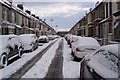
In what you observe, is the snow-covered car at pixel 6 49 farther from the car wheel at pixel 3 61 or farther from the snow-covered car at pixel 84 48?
the snow-covered car at pixel 84 48

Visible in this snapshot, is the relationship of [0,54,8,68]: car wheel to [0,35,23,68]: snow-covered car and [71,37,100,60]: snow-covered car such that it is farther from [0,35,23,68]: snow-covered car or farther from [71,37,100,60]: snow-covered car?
[71,37,100,60]: snow-covered car

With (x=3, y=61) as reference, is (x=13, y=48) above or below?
above

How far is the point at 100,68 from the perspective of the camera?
198 inches

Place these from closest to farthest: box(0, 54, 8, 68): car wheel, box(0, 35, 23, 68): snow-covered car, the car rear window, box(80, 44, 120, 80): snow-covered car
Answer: box(80, 44, 120, 80): snow-covered car → the car rear window → box(0, 54, 8, 68): car wheel → box(0, 35, 23, 68): snow-covered car

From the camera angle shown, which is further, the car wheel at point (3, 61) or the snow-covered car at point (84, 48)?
the snow-covered car at point (84, 48)

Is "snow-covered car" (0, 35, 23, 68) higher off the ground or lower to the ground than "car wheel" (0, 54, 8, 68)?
higher

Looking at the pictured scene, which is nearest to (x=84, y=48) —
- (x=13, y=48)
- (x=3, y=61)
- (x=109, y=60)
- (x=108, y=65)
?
(x=13, y=48)

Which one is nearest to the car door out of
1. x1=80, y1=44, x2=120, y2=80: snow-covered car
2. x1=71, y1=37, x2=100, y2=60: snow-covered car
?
x1=71, y1=37, x2=100, y2=60: snow-covered car

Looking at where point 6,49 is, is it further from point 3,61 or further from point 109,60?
point 109,60

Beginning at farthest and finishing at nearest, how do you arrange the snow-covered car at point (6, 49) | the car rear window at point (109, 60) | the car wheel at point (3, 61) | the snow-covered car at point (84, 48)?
the snow-covered car at point (84, 48) → the snow-covered car at point (6, 49) → the car wheel at point (3, 61) → the car rear window at point (109, 60)

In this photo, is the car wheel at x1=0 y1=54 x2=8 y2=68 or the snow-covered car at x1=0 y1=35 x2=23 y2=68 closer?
the car wheel at x1=0 y1=54 x2=8 y2=68

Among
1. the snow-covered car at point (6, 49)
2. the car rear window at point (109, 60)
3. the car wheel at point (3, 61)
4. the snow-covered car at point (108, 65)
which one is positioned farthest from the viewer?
the snow-covered car at point (6, 49)

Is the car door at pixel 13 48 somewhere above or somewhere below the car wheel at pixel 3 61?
above

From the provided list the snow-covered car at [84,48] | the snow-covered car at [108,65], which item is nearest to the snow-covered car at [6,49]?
the snow-covered car at [84,48]
